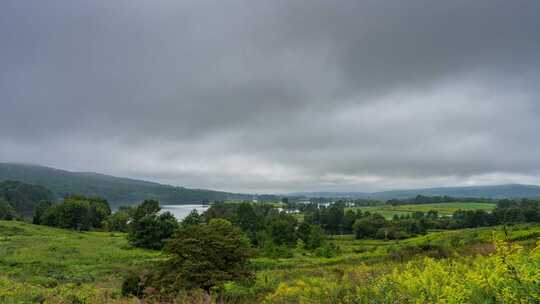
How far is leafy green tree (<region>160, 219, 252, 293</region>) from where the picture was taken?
12.6 metres

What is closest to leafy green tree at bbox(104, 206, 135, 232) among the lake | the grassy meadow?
the lake

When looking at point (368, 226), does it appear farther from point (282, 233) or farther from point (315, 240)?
point (282, 233)

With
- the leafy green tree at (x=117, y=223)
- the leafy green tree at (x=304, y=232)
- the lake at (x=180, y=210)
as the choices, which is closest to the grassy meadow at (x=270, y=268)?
the leafy green tree at (x=304, y=232)

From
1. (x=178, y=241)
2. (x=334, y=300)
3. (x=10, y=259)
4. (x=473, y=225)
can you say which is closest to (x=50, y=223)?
(x=10, y=259)

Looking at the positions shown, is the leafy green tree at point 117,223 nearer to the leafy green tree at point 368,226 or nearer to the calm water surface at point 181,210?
the calm water surface at point 181,210

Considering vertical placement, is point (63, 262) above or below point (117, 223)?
above

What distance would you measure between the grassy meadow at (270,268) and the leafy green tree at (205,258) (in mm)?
679

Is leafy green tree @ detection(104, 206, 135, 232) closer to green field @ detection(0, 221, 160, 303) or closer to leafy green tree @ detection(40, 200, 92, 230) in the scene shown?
leafy green tree @ detection(40, 200, 92, 230)

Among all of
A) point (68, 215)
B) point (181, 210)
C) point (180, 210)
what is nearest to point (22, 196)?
point (180, 210)

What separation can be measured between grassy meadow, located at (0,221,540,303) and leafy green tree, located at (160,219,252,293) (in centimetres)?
68

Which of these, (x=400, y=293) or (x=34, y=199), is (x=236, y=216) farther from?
(x=34, y=199)

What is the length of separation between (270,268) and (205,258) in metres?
19.5

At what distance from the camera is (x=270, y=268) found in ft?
104

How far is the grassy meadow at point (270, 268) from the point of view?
7.07m
